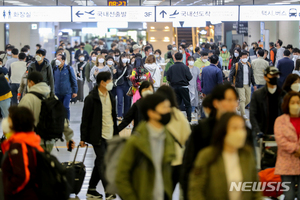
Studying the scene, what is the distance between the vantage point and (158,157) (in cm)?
285

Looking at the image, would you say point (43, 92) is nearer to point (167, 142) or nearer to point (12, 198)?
point (12, 198)

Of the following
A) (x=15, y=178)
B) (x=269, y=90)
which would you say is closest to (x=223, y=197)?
(x=15, y=178)

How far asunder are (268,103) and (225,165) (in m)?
2.59

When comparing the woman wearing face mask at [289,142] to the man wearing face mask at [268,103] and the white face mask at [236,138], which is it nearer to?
the man wearing face mask at [268,103]

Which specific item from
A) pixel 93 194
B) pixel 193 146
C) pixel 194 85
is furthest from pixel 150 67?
pixel 193 146

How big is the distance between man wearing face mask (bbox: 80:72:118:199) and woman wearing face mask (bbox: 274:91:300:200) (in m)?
2.00

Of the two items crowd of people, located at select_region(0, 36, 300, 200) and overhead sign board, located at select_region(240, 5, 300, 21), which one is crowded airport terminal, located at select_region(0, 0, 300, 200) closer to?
crowd of people, located at select_region(0, 36, 300, 200)

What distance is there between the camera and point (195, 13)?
40.7 ft

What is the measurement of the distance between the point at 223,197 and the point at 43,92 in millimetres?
2956

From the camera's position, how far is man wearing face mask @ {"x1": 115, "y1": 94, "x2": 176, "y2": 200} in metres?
2.74

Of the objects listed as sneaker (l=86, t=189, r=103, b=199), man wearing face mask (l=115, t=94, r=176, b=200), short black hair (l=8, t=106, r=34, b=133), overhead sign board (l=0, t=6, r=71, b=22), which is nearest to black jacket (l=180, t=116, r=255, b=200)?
man wearing face mask (l=115, t=94, r=176, b=200)

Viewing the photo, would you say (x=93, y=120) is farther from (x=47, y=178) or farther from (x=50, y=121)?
(x=47, y=178)

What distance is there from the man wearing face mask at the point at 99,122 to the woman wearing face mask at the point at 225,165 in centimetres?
246

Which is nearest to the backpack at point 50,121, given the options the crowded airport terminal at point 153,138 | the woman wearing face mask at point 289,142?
the crowded airport terminal at point 153,138
